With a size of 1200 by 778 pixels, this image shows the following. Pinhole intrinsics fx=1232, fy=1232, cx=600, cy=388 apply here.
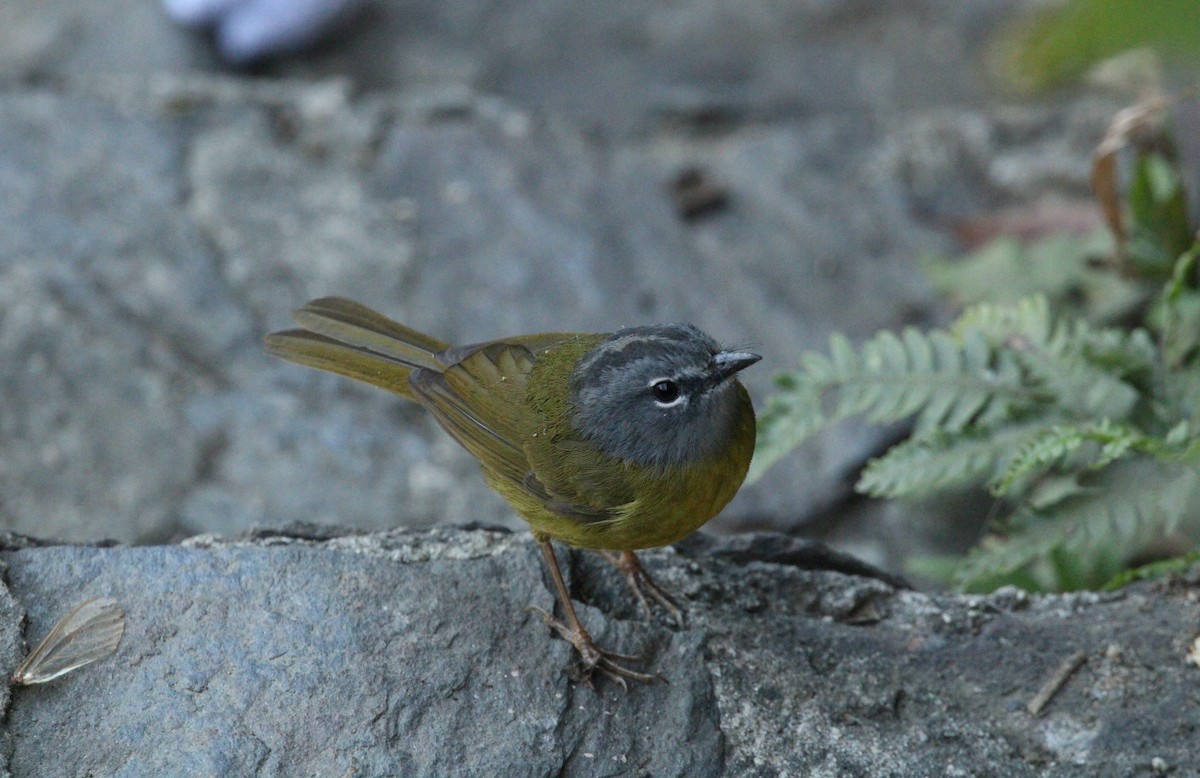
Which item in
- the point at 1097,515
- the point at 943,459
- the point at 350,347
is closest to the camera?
the point at 1097,515

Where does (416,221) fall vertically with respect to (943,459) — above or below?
below

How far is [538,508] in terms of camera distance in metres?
3.50

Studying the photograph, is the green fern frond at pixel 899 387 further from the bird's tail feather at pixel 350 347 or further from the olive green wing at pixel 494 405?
the bird's tail feather at pixel 350 347

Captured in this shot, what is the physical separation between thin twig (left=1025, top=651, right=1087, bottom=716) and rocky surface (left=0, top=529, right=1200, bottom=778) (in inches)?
0.7

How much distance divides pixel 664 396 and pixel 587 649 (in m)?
0.73

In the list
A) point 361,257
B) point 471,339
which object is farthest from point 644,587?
point 361,257

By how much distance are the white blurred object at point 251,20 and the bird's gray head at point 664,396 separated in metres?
4.56

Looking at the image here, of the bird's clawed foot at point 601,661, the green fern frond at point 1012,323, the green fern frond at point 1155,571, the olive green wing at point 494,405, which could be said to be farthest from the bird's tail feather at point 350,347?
the green fern frond at point 1155,571

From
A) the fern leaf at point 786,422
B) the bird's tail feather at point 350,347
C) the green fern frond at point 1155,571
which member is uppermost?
the green fern frond at point 1155,571

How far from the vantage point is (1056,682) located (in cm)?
331

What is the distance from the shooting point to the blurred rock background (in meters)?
5.04

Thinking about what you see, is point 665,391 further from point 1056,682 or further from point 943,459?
point 1056,682

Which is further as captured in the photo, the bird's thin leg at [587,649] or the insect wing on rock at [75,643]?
the bird's thin leg at [587,649]

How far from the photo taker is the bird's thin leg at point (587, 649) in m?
3.21
